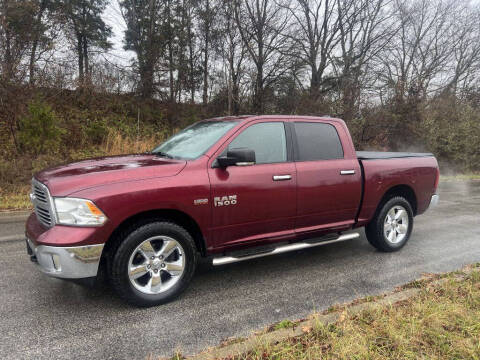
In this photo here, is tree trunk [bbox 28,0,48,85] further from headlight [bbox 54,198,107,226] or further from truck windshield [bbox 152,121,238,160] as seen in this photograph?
headlight [bbox 54,198,107,226]

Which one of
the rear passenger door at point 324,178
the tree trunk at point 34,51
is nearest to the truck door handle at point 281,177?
the rear passenger door at point 324,178

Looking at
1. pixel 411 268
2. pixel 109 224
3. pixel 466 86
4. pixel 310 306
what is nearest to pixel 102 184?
pixel 109 224

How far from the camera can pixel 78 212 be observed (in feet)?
9.36

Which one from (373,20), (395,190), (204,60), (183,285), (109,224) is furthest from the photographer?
(373,20)

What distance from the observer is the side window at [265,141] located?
3768mm

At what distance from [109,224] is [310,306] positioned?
2.05m

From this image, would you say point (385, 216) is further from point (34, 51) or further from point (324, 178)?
point (34, 51)

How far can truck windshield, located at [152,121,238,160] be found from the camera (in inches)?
146

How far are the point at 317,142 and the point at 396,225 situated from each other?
189cm

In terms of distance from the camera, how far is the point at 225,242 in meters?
3.58

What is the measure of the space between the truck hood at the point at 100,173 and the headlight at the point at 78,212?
93mm

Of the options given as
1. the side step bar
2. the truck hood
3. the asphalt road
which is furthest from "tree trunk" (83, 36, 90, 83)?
the side step bar

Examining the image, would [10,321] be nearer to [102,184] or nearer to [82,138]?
[102,184]

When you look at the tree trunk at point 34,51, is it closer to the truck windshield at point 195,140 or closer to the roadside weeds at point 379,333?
the truck windshield at point 195,140
